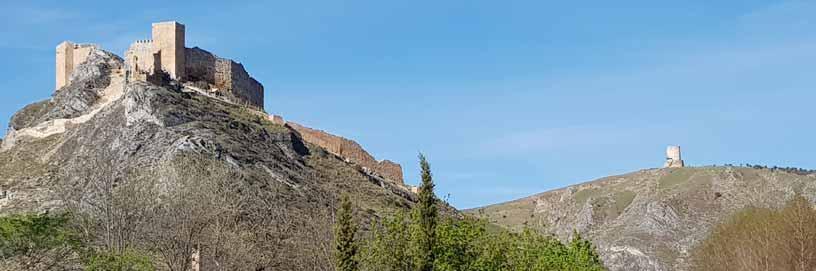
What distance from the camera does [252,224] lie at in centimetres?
6256

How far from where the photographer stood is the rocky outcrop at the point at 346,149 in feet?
351

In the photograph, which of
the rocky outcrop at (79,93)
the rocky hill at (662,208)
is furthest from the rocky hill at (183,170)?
the rocky hill at (662,208)

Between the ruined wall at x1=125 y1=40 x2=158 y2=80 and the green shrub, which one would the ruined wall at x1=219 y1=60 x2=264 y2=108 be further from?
the green shrub

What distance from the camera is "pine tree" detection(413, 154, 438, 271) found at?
5262 cm

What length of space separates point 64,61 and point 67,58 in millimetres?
330

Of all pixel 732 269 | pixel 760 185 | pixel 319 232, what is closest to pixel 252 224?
pixel 319 232

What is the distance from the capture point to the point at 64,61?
107562 millimetres

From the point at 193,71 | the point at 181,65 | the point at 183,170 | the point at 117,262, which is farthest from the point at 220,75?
the point at 117,262

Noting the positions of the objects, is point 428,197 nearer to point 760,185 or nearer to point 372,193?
point 372,193

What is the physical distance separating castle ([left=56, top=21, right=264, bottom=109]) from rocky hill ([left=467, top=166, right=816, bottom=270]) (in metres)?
43.1

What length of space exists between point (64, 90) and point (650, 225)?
72.1 m

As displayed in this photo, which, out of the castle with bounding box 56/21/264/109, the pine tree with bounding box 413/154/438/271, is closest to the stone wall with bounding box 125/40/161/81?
the castle with bounding box 56/21/264/109

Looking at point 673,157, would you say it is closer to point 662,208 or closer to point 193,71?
point 662,208

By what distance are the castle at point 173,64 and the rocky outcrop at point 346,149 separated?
6.36 meters
